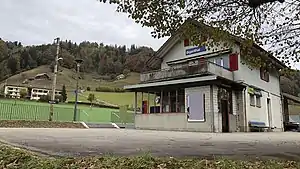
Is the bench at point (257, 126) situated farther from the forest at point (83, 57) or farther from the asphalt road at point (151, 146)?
the forest at point (83, 57)

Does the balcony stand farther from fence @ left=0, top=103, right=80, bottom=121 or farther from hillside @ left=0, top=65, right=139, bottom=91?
hillside @ left=0, top=65, right=139, bottom=91

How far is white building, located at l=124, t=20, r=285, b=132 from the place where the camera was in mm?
19984

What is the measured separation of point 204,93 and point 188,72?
2042mm

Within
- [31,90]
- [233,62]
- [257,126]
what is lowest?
[257,126]

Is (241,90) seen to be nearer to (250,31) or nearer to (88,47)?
(250,31)

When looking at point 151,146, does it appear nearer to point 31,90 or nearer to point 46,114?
point 46,114

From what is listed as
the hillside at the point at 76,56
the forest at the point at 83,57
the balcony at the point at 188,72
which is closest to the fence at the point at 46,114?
the balcony at the point at 188,72

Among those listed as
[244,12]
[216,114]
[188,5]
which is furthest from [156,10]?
[216,114]

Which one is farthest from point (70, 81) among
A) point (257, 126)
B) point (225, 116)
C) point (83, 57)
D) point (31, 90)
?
point (225, 116)

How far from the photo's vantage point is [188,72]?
2133 cm

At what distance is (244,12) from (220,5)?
694 millimetres

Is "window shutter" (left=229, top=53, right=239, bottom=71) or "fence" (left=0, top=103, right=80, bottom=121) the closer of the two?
"window shutter" (left=229, top=53, right=239, bottom=71)

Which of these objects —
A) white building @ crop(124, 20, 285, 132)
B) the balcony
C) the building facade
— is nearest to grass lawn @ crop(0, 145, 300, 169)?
white building @ crop(124, 20, 285, 132)

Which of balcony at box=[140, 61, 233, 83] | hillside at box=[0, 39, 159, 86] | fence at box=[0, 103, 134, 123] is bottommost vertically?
fence at box=[0, 103, 134, 123]
